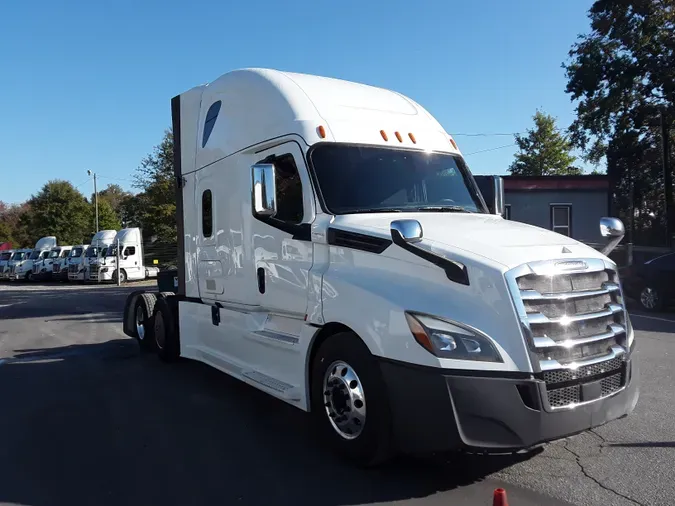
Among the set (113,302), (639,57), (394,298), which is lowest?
(113,302)

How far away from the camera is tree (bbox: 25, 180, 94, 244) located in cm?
5475

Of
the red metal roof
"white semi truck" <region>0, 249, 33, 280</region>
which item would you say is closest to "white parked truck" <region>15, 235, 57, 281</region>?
"white semi truck" <region>0, 249, 33, 280</region>

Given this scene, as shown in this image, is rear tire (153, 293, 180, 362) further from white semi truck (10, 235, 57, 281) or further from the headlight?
white semi truck (10, 235, 57, 281)

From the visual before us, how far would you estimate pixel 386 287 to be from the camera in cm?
405

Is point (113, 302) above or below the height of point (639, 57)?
below

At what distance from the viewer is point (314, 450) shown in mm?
4809

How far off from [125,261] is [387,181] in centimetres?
3014

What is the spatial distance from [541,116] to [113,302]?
38001 millimetres

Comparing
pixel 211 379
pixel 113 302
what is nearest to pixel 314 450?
pixel 211 379

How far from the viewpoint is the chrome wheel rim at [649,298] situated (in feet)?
43.6

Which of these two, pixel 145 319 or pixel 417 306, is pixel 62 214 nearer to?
pixel 145 319

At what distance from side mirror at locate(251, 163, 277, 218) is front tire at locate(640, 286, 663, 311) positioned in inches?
448

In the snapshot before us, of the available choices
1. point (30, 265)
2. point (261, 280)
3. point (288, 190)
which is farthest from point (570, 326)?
point (30, 265)

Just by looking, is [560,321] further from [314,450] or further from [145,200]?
[145,200]
